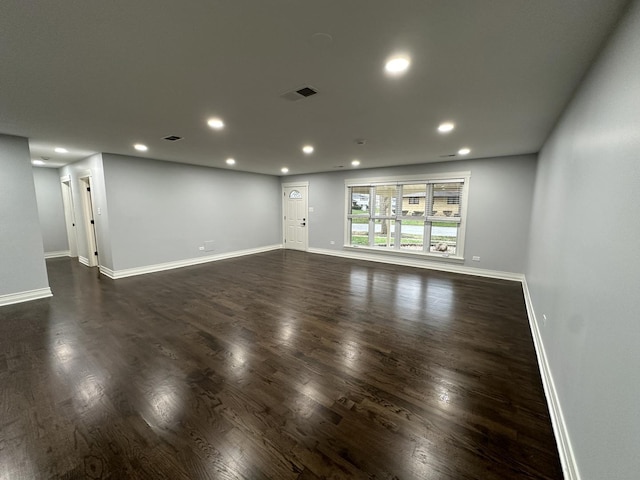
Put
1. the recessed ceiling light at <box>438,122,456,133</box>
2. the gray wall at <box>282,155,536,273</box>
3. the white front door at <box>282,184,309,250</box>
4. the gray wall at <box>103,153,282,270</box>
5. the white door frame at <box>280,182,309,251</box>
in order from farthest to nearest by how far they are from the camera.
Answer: the white front door at <box>282,184,309,250</box> → the white door frame at <box>280,182,309,251</box> → the gray wall at <box>103,153,282,270</box> → the gray wall at <box>282,155,536,273</box> → the recessed ceiling light at <box>438,122,456,133</box>

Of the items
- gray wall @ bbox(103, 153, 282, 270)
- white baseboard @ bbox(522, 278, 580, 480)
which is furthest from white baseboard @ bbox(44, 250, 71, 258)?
white baseboard @ bbox(522, 278, 580, 480)

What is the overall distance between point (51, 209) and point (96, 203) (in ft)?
10.5

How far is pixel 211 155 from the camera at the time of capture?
Result: 17.2 ft

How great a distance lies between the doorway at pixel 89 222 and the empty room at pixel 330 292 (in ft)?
4.44

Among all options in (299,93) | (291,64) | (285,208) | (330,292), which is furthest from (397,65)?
(285,208)

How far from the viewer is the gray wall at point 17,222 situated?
3.85 meters

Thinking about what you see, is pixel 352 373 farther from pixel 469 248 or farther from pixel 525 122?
pixel 469 248

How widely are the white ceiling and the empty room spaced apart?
0.02 m

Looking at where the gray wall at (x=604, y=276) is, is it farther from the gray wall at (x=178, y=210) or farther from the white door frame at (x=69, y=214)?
the white door frame at (x=69, y=214)

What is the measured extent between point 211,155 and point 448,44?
475 centimetres

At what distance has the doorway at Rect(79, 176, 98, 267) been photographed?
6.06 metres

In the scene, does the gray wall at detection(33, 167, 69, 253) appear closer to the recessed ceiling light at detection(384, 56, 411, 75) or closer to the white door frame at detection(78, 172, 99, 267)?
the white door frame at detection(78, 172, 99, 267)

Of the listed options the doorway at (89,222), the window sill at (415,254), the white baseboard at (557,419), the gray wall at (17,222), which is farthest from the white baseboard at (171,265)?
the white baseboard at (557,419)

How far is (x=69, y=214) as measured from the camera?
7094 mm
